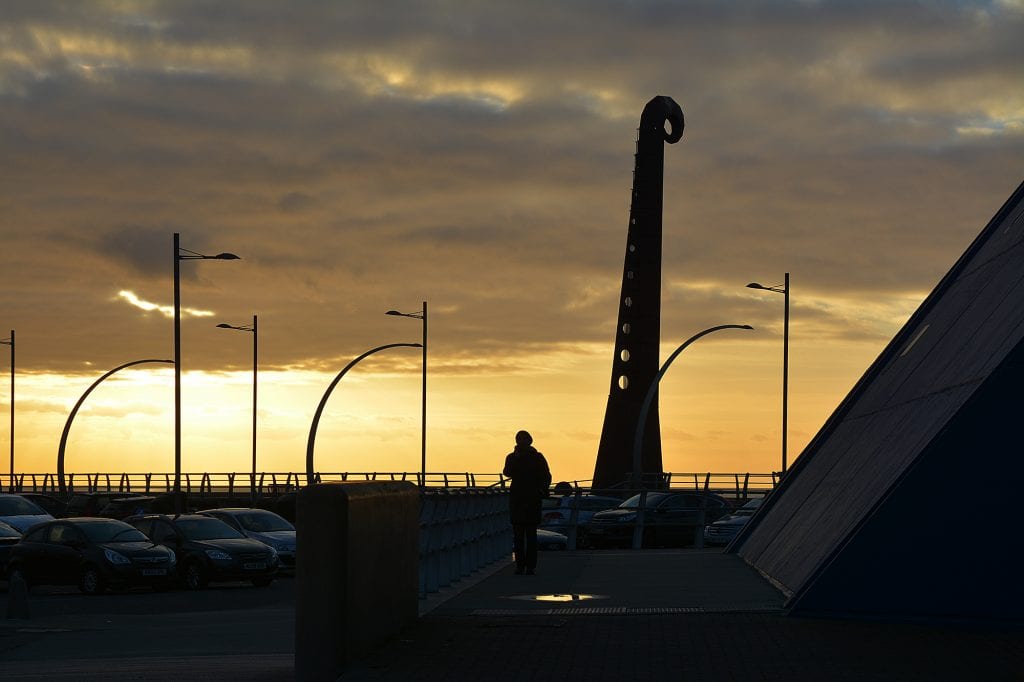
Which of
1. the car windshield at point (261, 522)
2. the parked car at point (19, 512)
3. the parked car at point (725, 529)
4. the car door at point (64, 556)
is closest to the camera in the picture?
the car door at point (64, 556)

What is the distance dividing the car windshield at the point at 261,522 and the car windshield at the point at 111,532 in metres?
3.76

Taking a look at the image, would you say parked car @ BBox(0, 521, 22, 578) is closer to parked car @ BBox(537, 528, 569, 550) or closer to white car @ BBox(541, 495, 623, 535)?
parked car @ BBox(537, 528, 569, 550)

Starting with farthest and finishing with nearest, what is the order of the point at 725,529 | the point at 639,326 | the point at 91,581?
the point at 639,326 < the point at 725,529 < the point at 91,581

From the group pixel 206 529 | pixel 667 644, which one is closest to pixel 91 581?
pixel 206 529

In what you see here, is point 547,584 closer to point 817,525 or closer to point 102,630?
point 817,525

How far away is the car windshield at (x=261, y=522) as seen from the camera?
106ft

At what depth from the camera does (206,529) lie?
29359 millimetres

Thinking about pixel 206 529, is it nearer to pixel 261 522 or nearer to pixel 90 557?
pixel 90 557

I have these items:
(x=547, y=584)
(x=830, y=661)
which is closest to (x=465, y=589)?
(x=547, y=584)

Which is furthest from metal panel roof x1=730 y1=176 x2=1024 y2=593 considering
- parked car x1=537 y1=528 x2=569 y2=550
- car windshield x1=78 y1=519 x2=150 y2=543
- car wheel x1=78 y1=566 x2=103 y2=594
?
parked car x1=537 y1=528 x2=569 y2=550

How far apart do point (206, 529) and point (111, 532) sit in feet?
6.05

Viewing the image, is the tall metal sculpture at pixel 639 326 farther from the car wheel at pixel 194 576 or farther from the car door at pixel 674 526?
the car wheel at pixel 194 576

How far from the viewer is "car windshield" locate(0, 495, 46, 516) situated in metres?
37.2

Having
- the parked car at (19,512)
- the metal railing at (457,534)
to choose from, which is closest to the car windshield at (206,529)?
the metal railing at (457,534)
